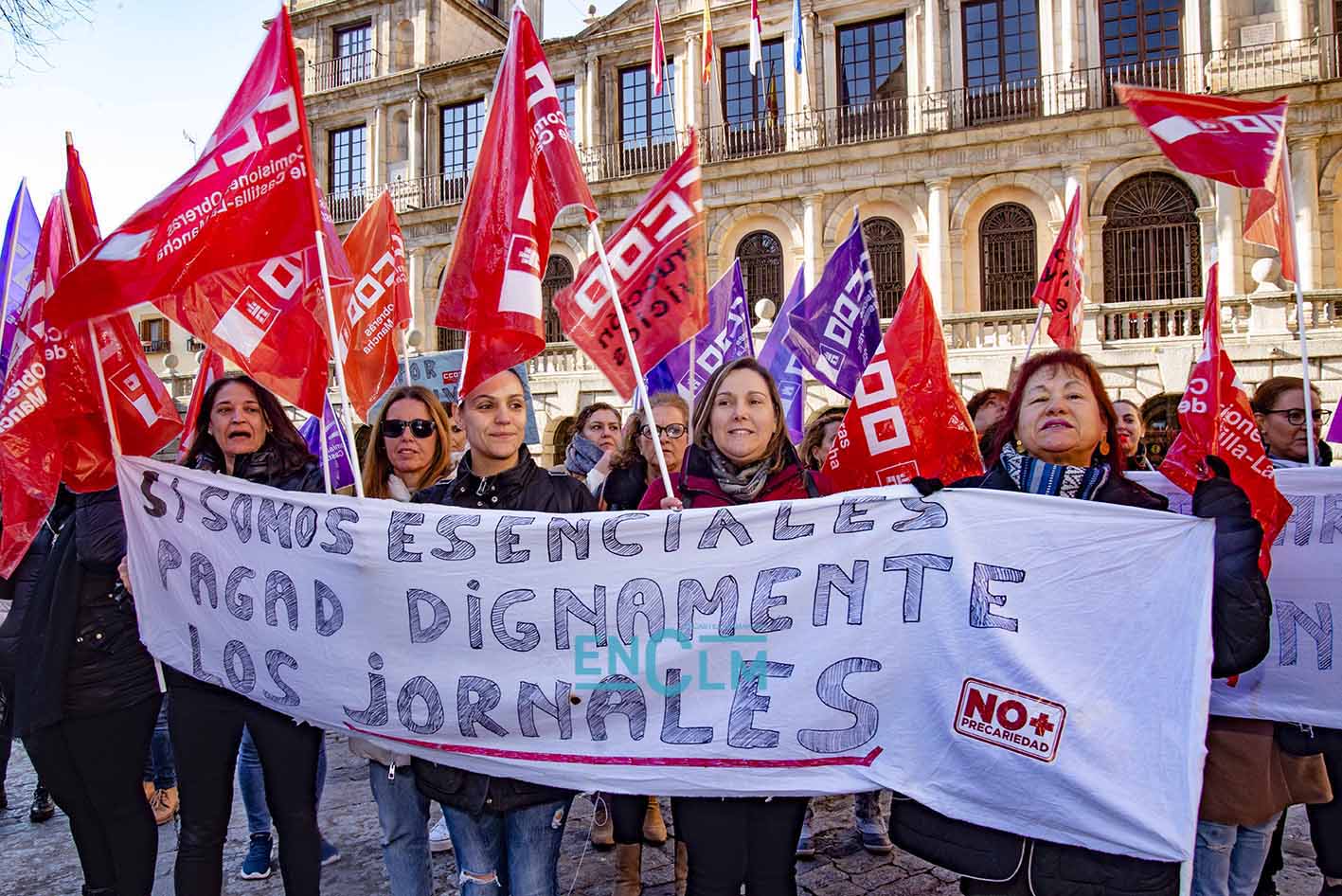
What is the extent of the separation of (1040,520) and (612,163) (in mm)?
22235

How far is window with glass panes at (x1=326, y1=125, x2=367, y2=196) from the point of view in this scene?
89.5ft

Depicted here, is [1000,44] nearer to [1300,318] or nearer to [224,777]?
[1300,318]

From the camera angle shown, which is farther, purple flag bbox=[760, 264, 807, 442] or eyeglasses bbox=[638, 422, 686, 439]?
purple flag bbox=[760, 264, 807, 442]

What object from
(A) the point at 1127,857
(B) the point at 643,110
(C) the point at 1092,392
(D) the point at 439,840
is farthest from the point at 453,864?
(B) the point at 643,110

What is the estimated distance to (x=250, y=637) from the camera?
10.8 ft

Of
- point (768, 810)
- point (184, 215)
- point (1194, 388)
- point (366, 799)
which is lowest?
point (366, 799)

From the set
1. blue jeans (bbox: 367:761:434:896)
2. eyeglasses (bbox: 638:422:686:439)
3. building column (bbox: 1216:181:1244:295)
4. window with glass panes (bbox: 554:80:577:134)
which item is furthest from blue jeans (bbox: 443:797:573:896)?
window with glass panes (bbox: 554:80:577:134)

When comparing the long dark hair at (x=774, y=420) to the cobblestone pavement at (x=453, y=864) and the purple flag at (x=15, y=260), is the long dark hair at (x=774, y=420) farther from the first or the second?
the purple flag at (x=15, y=260)

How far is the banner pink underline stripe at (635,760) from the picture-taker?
2.66 m

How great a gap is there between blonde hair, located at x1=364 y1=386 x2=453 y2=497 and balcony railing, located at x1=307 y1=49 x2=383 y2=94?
26943mm

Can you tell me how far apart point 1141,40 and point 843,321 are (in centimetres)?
1677

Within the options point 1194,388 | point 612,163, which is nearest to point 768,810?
point 1194,388

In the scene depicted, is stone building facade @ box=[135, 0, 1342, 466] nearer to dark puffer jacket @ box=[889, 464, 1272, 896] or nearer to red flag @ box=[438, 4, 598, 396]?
red flag @ box=[438, 4, 598, 396]

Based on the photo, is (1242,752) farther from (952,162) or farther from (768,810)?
(952,162)
